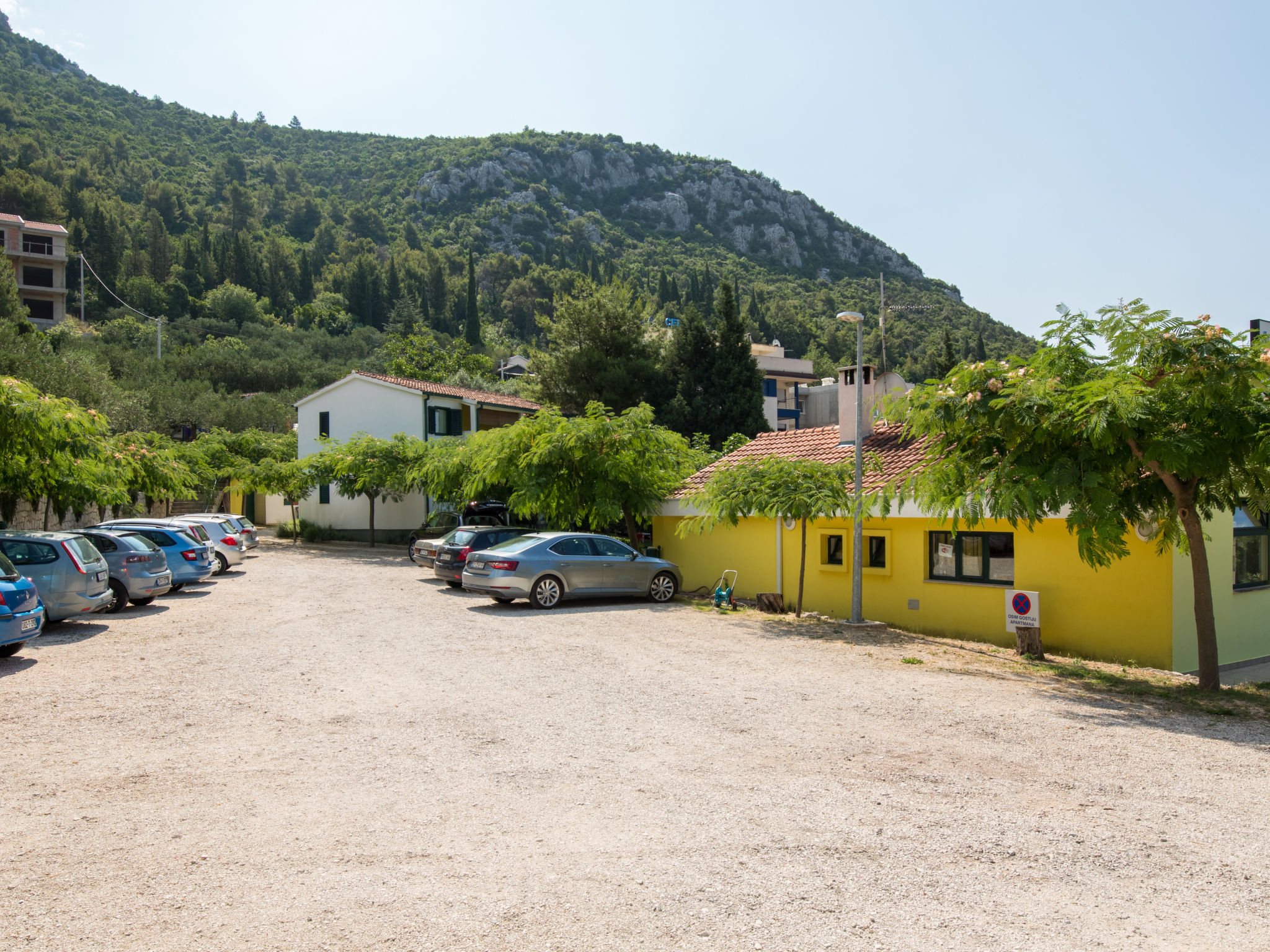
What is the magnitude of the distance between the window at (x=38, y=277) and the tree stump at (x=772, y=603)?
8595cm

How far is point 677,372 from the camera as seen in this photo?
150 ft

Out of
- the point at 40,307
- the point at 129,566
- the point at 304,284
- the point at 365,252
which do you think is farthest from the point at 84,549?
the point at 365,252

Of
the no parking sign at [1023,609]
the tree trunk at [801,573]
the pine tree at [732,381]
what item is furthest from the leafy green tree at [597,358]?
the no parking sign at [1023,609]

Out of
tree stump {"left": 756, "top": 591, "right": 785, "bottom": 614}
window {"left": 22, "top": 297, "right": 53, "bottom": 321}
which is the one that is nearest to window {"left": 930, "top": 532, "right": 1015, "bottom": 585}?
tree stump {"left": 756, "top": 591, "right": 785, "bottom": 614}

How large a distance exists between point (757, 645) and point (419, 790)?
26.5 feet

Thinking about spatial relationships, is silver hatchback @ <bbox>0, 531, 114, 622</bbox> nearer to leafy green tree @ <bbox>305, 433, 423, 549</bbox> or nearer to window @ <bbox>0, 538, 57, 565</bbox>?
window @ <bbox>0, 538, 57, 565</bbox>

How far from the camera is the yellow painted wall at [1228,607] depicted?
43.0 feet

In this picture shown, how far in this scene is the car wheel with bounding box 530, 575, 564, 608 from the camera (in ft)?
56.2

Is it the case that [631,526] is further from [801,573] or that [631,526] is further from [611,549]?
[801,573]

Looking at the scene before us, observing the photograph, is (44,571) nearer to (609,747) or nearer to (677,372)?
(609,747)

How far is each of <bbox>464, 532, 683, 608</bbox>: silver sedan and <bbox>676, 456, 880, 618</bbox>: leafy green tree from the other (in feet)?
7.02

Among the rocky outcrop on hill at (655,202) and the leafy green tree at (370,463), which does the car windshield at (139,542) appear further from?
the rocky outcrop on hill at (655,202)

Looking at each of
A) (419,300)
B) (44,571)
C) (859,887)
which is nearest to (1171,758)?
(859,887)

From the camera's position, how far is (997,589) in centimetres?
1470
